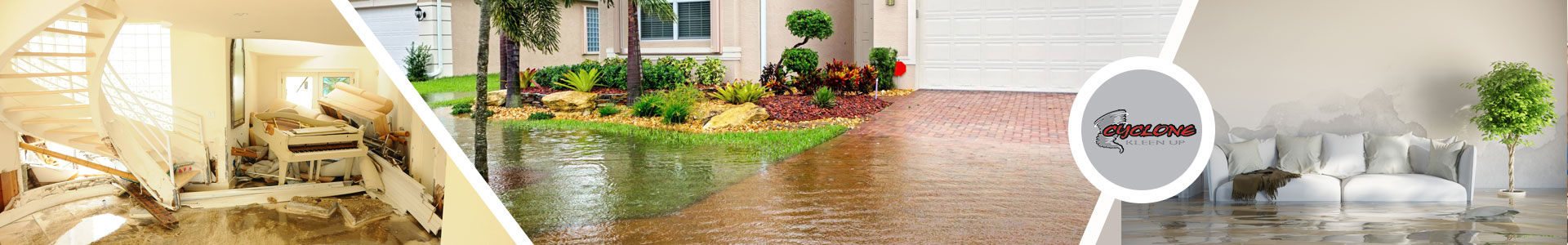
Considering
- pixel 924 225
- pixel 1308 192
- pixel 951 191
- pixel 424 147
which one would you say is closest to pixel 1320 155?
pixel 1308 192

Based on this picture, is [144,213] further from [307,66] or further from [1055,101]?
[1055,101]

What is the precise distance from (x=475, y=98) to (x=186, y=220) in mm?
1881

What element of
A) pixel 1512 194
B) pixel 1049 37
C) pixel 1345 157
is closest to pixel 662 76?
pixel 1049 37

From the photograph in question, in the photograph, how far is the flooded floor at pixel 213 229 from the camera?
1.66m

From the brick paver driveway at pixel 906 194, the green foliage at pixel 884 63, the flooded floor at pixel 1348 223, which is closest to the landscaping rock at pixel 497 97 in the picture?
the brick paver driveway at pixel 906 194

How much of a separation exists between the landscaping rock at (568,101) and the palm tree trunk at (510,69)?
7.3 inches

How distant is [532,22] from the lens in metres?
3.78

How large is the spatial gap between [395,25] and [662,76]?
3.06 meters

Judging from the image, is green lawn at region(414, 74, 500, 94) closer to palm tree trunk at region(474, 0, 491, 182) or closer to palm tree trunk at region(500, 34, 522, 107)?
palm tree trunk at region(474, 0, 491, 182)

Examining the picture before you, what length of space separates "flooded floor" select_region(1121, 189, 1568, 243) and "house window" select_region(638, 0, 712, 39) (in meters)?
2.72

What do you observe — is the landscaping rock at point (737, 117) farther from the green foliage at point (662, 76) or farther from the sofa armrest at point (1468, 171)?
the sofa armrest at point (1468, 171)

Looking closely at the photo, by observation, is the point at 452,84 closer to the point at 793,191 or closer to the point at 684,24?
the point at 793,191

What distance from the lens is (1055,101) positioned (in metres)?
7.48

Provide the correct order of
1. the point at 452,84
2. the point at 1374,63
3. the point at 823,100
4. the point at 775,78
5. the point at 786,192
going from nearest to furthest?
the point at 452,84 → the point at 786,192 → the point at 1374,63 → the point at 823,100 → the point at 775,78
